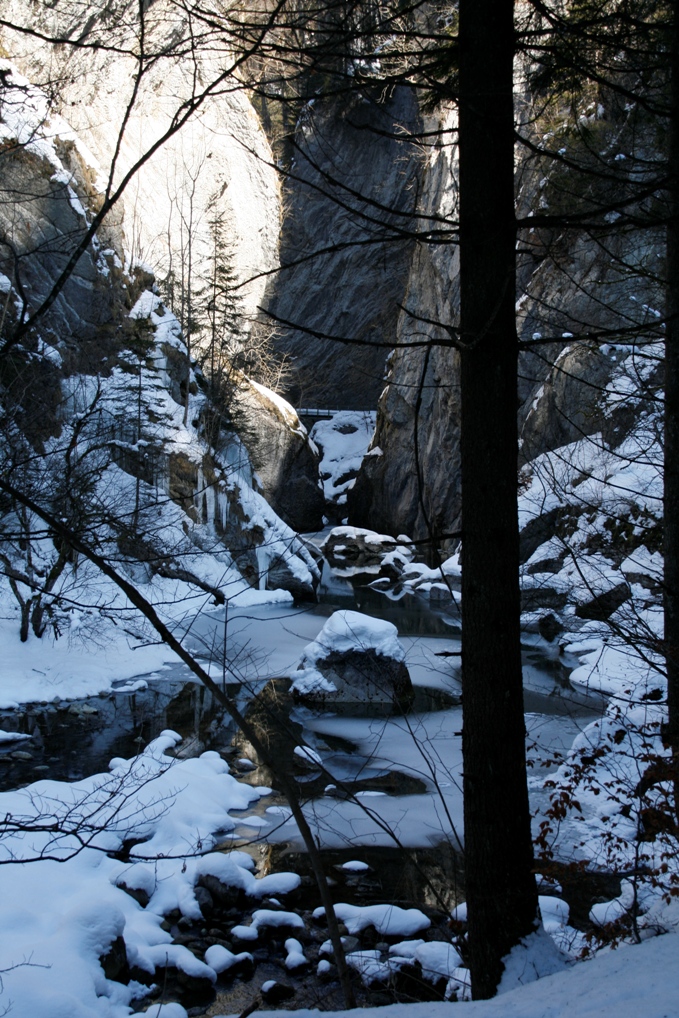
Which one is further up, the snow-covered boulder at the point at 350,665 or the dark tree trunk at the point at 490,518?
the dark tree trunk at the point at 490,518

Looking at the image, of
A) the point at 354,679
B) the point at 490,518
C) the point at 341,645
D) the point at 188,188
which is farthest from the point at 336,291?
the point at 490,518

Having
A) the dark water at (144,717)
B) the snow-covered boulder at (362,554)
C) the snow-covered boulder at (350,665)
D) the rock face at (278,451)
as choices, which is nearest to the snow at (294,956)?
the dark water at (144,717)

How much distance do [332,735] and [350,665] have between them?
1.86 m

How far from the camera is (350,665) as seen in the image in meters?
12.6

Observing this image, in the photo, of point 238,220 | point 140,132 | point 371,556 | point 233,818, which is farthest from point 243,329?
point 233,818

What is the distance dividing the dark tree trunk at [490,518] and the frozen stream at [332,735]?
2955 millimetres

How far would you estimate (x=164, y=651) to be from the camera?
15859mm

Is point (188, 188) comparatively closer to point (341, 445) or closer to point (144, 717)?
point (341, 445)

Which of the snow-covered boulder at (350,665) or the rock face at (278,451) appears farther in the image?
the rock face at (278,451)

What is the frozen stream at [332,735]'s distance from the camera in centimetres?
812

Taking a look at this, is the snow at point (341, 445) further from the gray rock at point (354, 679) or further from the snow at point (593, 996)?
the snow at point (593, 996)

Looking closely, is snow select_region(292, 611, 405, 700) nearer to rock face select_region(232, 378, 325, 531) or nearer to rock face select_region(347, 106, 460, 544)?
rock face select_region(232, 378, 325, 531)

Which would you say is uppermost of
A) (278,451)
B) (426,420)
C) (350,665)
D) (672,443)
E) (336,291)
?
(336,291)

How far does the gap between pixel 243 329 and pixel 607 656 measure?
918 inches
